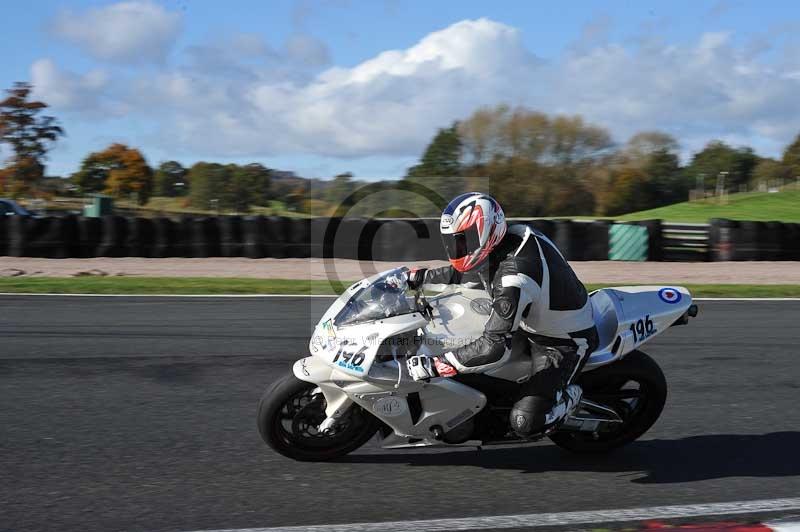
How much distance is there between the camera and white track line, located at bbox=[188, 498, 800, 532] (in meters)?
4.16

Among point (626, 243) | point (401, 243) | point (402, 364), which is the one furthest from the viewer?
point (626, 243)

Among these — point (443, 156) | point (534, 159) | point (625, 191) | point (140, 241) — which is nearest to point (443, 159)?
point (443, 156)

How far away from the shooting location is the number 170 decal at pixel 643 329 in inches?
205

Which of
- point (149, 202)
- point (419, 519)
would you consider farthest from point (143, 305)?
point (149, 202)

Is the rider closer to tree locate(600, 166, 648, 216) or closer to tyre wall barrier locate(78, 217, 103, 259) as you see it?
tyre wall barrier locate(78, 217, 103, 259)

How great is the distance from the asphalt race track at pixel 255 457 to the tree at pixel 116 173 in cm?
5317

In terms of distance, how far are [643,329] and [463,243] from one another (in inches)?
50.8

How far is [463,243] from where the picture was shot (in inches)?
188

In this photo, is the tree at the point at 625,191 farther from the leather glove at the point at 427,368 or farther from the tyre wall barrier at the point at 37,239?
the leather glove at the point at 427,368

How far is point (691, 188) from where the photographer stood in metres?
60.8

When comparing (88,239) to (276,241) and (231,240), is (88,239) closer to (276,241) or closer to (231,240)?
(231,240)

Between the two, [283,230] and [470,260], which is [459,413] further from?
[283,230]

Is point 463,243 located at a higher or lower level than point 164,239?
higher

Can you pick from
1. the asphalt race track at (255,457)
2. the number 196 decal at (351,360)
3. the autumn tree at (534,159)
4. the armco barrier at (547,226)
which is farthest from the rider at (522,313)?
the autumn tree at (534,159)
